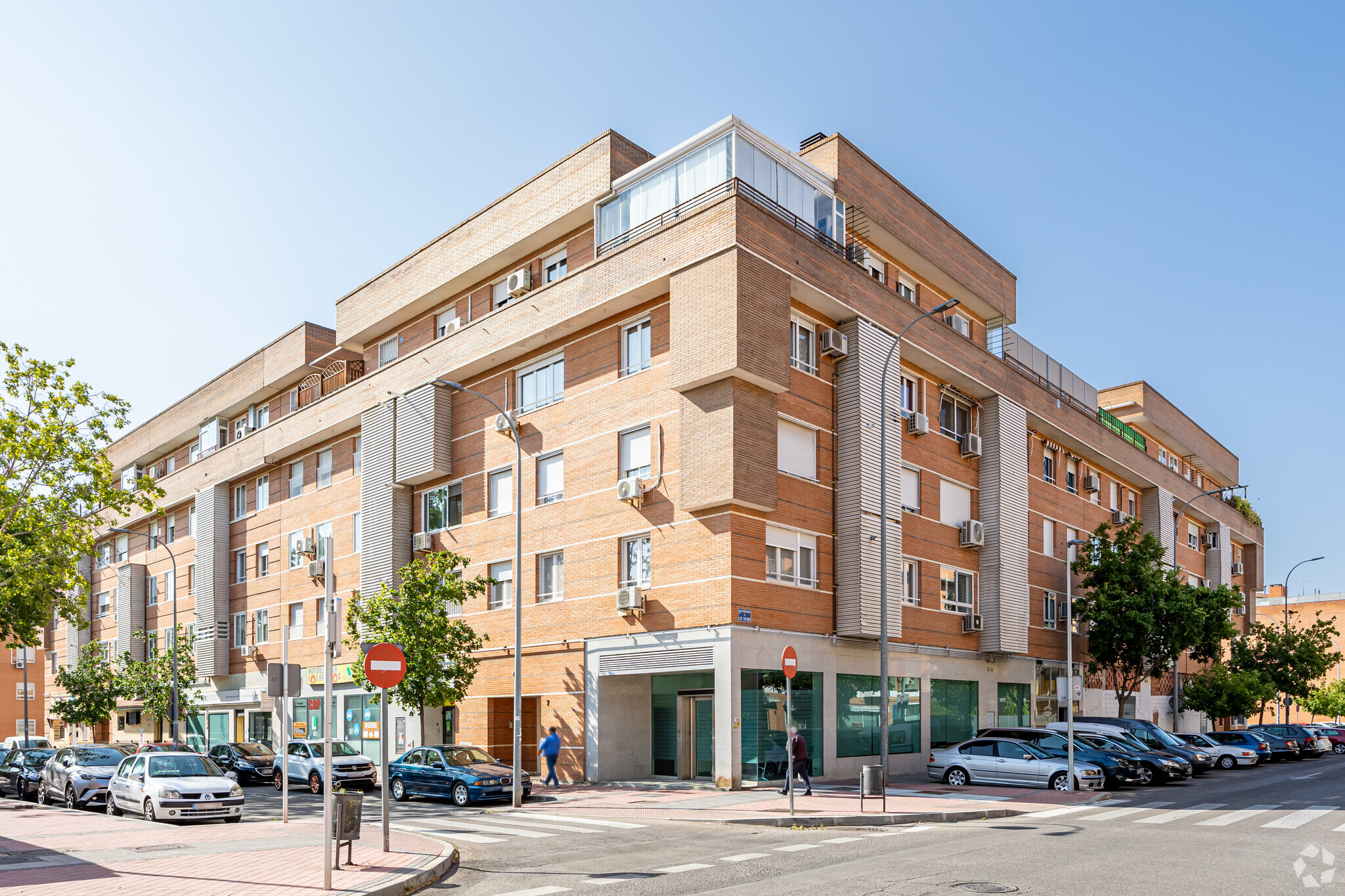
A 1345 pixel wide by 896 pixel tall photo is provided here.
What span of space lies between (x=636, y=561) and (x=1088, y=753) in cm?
1216

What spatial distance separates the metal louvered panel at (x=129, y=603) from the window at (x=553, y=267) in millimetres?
34518

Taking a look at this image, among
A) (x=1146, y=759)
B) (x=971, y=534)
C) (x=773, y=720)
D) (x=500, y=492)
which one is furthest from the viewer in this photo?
(x=971, y=534)

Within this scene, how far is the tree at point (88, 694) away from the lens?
50.4m

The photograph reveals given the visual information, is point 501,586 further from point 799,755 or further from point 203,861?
point 203,861

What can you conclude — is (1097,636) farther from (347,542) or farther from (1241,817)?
(347,542)

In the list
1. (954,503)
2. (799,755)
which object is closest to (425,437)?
(954,503)

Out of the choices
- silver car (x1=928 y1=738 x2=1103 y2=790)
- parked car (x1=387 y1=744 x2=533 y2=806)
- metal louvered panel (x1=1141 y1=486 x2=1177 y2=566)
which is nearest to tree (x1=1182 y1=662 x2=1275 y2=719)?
metal louvered panel (x1=1141 y1=486 x2=1177 y2=566)

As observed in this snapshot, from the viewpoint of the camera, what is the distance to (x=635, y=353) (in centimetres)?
2908

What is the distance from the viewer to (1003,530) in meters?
35.0

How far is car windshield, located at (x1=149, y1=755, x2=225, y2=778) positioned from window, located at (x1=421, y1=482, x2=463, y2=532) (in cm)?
1314

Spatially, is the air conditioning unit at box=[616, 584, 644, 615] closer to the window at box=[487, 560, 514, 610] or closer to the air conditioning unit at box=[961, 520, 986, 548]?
the window at box=[487, 560, 514, 610]

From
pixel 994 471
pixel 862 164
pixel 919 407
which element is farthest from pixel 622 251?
pixel 994 471

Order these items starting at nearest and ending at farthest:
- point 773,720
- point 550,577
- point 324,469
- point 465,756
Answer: point 465,756 → point 773,720 → point 550,577 → point 324,469

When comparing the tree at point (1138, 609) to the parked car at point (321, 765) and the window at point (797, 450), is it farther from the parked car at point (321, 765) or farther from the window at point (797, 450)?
the parked car at point (321, 765)
